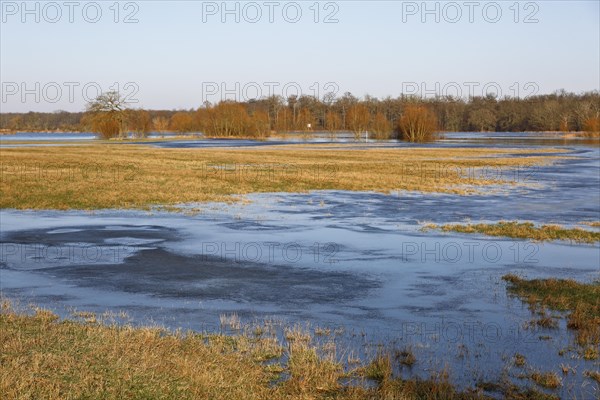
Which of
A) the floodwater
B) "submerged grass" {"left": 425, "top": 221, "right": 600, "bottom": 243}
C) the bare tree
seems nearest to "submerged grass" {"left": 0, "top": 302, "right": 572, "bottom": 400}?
the floodwater

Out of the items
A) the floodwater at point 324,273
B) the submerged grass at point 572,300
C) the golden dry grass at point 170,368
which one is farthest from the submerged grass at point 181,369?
the submerged grass at point 572,300

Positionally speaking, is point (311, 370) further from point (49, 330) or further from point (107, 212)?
point (107, 212)

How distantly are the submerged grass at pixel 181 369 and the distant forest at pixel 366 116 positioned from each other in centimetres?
9438

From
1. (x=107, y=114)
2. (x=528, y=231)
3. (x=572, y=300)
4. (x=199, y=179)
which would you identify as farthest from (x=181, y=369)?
(x=107, y=114)

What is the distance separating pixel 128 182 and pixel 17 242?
48.0 ft

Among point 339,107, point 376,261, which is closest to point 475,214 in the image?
point 376,261

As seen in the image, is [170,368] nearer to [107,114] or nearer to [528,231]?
[528,231]

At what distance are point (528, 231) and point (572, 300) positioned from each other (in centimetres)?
782

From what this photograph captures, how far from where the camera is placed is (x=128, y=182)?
3153cm

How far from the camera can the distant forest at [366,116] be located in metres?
113

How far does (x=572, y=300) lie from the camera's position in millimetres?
11531

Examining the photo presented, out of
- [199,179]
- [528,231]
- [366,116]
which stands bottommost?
[528,231]

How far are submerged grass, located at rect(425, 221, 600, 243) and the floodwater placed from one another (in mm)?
726

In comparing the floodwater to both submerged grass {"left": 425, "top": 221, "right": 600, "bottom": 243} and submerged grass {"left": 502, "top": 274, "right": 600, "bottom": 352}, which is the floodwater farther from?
submerged grass {"left": 425, "top": 221, "right": 600, "bottom": 243}
